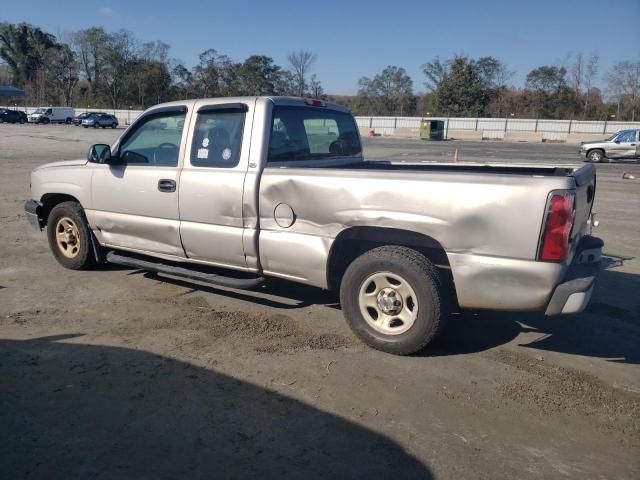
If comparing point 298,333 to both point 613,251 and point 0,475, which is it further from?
point 613,251

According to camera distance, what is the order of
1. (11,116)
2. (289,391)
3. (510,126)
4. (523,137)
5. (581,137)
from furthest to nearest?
(510,126) → (11,116) → (523,137) → (581,137) → (289,391)

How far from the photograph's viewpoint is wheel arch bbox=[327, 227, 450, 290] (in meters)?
4.04

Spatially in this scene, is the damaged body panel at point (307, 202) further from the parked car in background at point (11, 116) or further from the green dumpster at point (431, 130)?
the parked car in background at point (11, 116)

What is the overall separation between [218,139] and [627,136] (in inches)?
1073

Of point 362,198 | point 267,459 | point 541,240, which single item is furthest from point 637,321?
point 267,459

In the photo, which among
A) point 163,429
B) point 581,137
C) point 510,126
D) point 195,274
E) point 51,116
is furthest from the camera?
point 51,116

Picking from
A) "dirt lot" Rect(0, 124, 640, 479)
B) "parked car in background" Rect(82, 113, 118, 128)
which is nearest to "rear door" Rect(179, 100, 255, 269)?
"dirt lot" Rect(0, 124, 640, 479)

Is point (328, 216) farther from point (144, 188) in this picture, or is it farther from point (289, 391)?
point (144, 188)

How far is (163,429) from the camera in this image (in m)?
3.12

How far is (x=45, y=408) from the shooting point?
3.31 m

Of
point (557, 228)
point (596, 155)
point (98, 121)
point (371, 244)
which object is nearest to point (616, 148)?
point (596, 155)

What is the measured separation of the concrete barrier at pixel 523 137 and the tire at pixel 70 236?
54401 mm

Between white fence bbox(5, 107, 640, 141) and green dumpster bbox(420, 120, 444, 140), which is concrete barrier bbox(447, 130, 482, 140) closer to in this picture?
white fence bbox(5, 107, 640, 141)

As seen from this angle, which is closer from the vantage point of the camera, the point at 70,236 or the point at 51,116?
the point at 70,236
